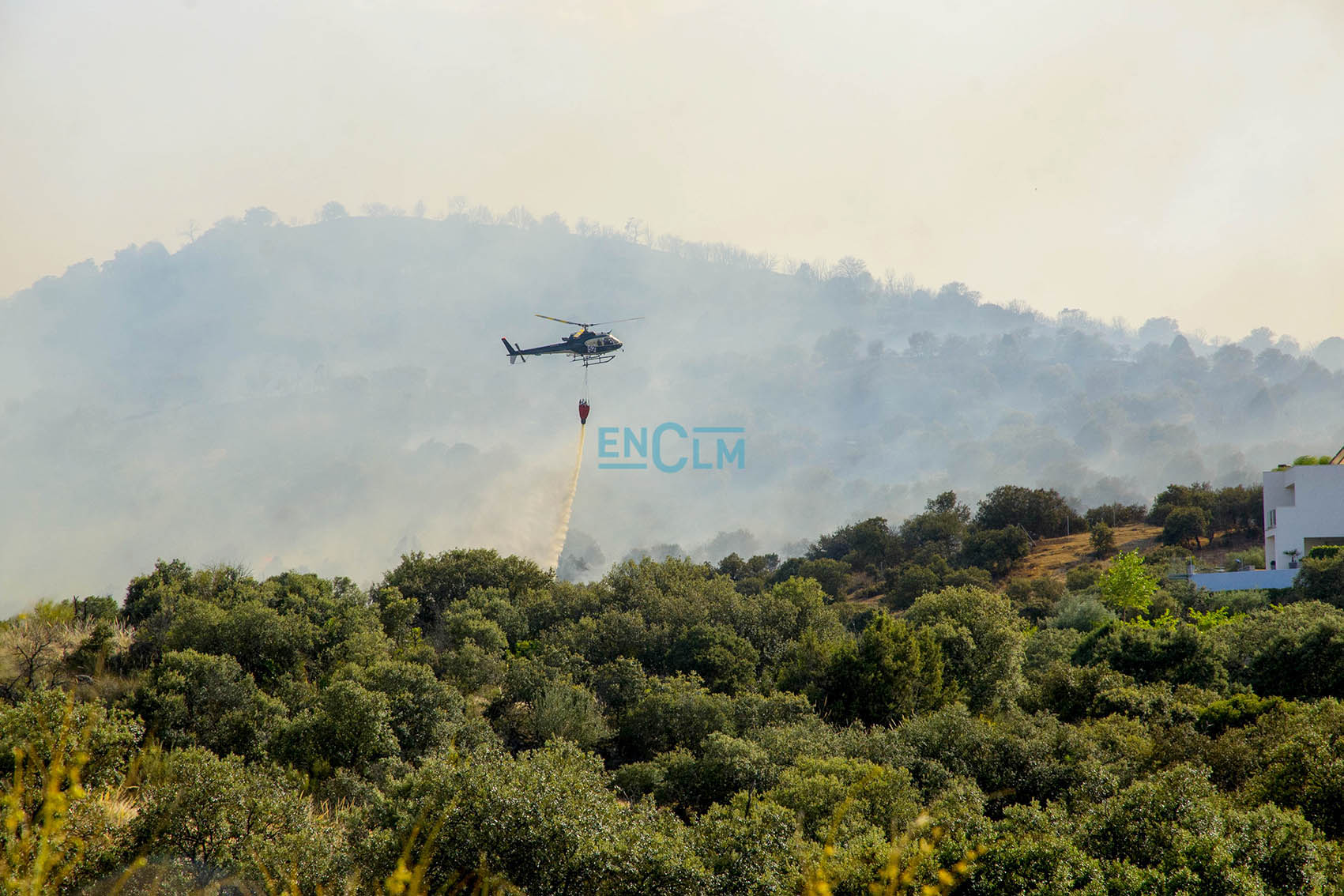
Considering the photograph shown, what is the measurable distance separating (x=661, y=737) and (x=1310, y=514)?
186 ft

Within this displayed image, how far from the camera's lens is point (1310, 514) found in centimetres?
7050

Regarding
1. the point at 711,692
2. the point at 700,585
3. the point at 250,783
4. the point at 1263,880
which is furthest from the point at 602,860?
the point at 700,585

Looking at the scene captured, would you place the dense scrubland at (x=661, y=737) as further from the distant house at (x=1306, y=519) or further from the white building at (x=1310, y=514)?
the white building at (x=1310, y=514)

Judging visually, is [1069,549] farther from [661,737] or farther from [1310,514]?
[661,737]

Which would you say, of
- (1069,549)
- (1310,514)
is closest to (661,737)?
(1310,514)

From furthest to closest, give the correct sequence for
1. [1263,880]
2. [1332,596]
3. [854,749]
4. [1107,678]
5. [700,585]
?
[700,585] < [1332,596] < [1107,678] < [854,749] < [1263,880]

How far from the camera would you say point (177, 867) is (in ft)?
60.8

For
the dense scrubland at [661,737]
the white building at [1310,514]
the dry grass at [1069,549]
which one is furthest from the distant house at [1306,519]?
the dry grass at [1069,549]

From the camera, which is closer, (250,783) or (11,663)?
(250,783)

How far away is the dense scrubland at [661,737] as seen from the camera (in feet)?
59.8

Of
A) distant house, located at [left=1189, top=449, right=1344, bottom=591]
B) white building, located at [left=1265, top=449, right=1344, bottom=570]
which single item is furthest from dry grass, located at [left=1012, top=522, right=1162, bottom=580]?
white building, located at [left=1265, top=449, right=1344, bottom=570]

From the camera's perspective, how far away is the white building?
69.9m

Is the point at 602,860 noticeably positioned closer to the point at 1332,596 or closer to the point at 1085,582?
the point at 1332,596

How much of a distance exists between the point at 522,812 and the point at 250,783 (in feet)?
28.9
